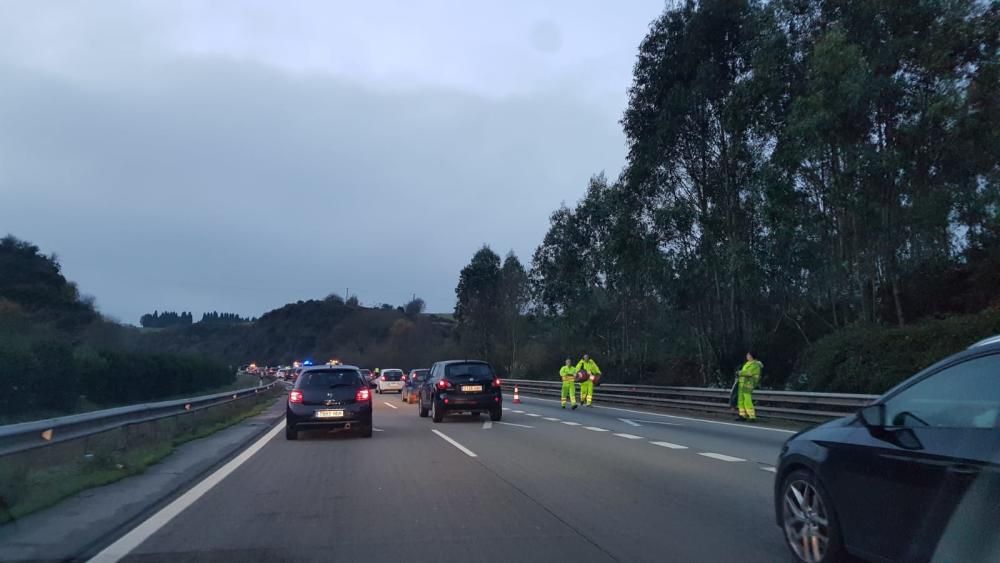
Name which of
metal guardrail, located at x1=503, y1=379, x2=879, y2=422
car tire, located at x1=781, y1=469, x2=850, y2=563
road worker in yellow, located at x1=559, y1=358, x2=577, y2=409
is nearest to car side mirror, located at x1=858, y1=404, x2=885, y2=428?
car tire, located at x1=781, y1=469, x2=850, y2=563

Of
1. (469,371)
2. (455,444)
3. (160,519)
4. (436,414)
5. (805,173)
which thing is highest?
(805,173)

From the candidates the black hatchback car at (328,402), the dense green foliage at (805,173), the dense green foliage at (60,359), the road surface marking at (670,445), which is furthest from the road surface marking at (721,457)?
the dense green foliage at (60,359)

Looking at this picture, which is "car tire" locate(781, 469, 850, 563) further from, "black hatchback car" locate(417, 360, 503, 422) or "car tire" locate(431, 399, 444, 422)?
"car tire" locate(431, 399, 444, 422)

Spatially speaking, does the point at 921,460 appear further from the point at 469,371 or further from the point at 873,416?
the point at 469,371

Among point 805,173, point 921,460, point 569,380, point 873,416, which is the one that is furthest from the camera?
point 569,380

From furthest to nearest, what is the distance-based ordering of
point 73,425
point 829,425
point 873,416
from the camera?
point 73,425 → point 829,425 → point 873,416

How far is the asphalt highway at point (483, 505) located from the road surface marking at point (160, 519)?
29mm

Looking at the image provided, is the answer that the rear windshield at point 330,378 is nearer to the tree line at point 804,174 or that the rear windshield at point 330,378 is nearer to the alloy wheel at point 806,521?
the alloy wheel at point 806,521

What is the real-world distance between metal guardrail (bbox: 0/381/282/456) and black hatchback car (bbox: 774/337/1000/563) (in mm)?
8293

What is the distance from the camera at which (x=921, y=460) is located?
5.06m

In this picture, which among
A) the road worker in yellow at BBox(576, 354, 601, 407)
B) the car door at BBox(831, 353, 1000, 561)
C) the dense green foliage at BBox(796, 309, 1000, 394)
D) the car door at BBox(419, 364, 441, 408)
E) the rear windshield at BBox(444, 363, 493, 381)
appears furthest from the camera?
the road worker in yellow at BBox(576, 354, 601, 407)


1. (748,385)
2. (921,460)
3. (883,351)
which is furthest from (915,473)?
(883,351)

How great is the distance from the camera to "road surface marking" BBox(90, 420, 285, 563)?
281 inches

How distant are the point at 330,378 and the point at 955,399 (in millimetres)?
14647
